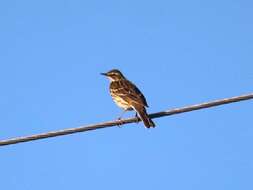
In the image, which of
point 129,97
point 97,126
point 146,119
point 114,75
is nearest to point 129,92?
point 129,97

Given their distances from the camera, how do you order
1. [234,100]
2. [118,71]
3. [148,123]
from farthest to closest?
[118,71] < [148,123] < [234,100]

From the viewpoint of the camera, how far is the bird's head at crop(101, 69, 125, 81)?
19.7m

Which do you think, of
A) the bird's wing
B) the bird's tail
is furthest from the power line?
the bird's wing

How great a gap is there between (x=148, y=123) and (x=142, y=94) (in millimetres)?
2206

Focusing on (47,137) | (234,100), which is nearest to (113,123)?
(47,137)

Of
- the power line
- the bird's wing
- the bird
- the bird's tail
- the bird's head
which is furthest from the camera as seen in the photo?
the bird's head

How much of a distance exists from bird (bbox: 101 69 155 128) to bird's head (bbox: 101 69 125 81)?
0.37ft

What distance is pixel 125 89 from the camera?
691 inches

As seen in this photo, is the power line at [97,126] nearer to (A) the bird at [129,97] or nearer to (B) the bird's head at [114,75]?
(A) the bird at [129,97]

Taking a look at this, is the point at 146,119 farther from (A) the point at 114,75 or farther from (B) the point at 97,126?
(A) the point at 114,75

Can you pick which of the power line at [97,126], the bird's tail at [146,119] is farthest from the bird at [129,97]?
the power line at [97,126]

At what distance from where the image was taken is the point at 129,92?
17.2 meters

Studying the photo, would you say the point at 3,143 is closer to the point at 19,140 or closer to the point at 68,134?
→ the point at 19,140

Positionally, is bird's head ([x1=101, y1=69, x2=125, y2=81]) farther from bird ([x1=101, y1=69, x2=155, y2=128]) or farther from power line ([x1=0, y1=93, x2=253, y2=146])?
power line ([x1=0, y1=93, x2=253, y2=146])
